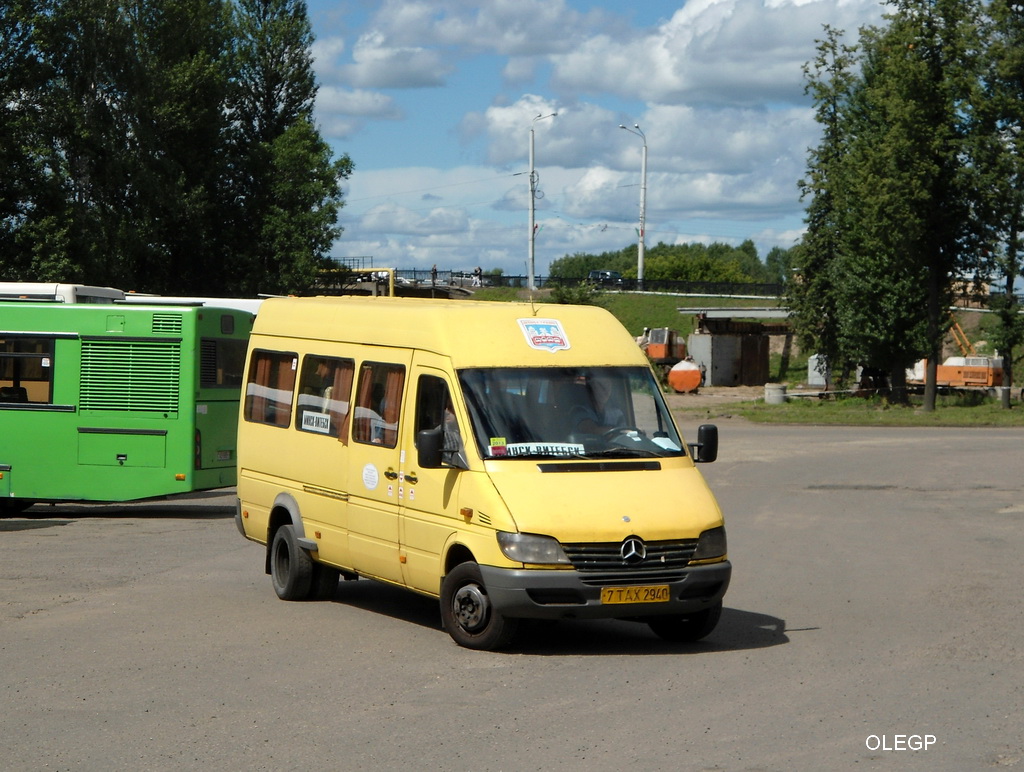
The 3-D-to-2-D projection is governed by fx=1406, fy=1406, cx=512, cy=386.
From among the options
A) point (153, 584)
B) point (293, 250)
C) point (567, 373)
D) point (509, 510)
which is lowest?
point (153, 584)

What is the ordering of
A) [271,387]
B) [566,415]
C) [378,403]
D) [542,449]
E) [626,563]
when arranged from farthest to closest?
1. [271,387]
2. [378,403]
3. [566,415]
4. [542,449]
5. [626,563]

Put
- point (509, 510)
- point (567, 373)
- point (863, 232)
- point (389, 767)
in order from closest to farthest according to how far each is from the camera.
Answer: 1. point (389, 767)
2. point (509, 510)
3. point (567, 373)
4. point (863, 232)

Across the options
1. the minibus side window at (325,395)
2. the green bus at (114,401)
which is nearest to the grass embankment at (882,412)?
the green bus at (114,401)

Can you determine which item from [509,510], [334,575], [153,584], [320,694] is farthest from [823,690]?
[153,584]

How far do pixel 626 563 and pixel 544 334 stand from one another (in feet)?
6.82

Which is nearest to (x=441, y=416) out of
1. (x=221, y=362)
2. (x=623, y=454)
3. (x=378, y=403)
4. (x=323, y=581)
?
(x=378, y=403)

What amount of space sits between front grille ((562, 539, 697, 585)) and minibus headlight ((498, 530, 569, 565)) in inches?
2.4

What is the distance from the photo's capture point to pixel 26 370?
2019 cm

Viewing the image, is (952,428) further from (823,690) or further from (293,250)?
(823,690)

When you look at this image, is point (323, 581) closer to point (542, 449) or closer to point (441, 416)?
point (441, 416)

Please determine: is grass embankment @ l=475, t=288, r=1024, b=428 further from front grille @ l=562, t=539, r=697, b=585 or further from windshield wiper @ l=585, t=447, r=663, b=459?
front grille @ l=562, t=539, r=697, b=585

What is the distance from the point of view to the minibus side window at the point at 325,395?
37.9ft

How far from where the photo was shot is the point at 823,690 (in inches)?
327

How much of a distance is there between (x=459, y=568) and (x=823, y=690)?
2.69 m
